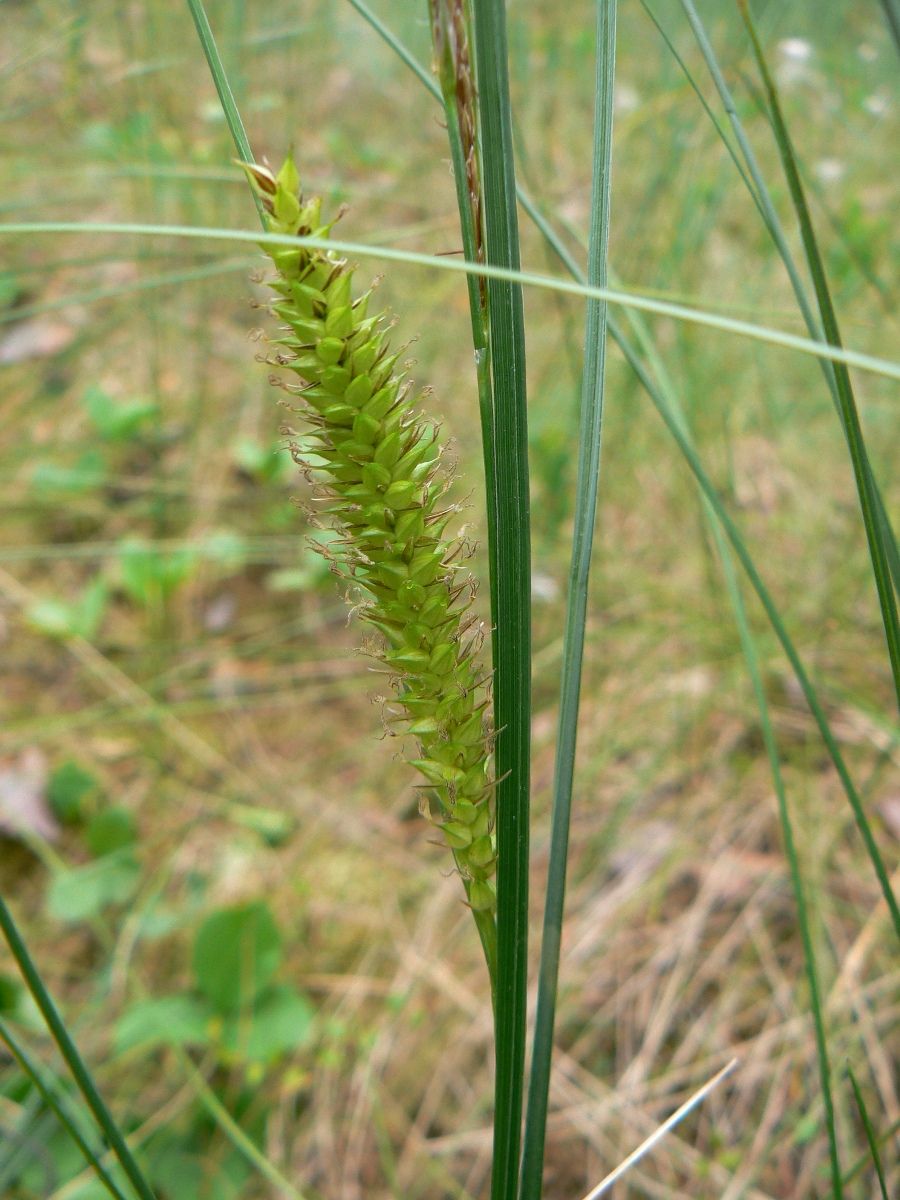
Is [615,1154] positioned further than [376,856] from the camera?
No

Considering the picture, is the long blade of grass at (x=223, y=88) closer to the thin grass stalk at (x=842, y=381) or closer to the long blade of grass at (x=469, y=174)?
the long blade of grass at (x=469, y=174)

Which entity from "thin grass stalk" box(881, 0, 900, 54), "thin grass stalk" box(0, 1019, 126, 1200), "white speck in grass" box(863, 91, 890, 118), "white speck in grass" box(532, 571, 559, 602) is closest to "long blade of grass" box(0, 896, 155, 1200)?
"thin grass stalk" box(0, 1019, 126, 1200)

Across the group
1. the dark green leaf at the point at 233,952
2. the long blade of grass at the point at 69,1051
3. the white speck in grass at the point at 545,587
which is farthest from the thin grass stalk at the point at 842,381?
the white speck in grass at the point at 545,587

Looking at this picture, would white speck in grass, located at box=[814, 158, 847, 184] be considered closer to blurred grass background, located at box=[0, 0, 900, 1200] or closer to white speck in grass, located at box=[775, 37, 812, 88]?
blurred grass background, located at box=[0, 0, 900, 1200]

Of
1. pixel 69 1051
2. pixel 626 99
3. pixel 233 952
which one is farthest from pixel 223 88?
pixel 626 99

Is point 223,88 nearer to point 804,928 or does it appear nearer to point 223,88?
point 223,88

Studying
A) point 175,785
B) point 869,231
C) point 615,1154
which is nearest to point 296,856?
point 175,785

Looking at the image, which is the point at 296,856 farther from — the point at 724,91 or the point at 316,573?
the point at 724,91
